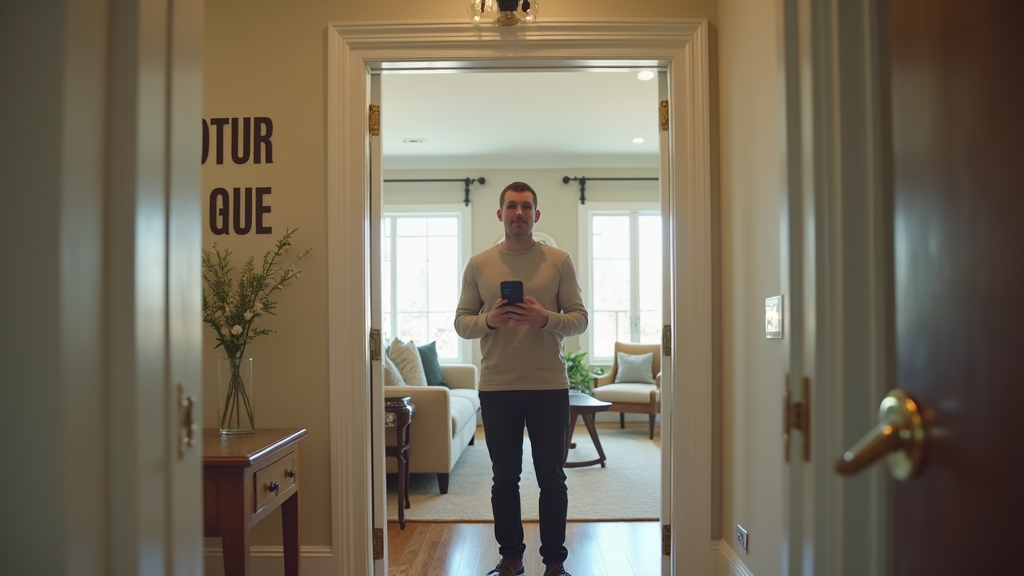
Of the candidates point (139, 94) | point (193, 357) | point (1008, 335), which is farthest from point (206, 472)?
point (1008, 335)

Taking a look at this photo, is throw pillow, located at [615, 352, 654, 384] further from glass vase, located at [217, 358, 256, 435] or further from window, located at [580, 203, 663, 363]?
glass vase, located at [217, 358, 256, 435]

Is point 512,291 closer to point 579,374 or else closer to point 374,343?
point 374,343

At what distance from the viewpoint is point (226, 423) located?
271 centimetres

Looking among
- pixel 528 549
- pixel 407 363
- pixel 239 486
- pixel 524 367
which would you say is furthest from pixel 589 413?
pixel 239 486

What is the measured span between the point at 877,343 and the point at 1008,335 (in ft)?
1.32

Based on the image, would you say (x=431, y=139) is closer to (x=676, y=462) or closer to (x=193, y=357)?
(x=676, y=462)

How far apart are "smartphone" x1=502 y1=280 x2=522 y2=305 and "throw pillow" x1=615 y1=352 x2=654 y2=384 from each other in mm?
5033

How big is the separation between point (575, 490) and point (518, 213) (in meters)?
2.58

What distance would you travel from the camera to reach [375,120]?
3082 millimetres

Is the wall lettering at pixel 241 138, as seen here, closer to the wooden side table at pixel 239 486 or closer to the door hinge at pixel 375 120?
the door hinge at pixel 375 120

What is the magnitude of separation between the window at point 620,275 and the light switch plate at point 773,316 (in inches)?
237

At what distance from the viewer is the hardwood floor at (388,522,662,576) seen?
11.4ft

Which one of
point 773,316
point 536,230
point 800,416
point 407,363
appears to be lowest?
point 407,363

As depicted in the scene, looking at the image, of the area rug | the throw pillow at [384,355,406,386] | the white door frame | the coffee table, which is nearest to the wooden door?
the white door frame
